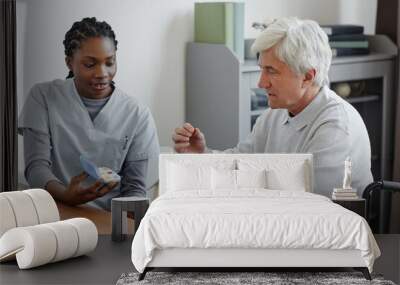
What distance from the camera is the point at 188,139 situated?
6.77m

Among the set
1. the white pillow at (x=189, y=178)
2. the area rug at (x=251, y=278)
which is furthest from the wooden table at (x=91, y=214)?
the area rug at (x=251, y=278)

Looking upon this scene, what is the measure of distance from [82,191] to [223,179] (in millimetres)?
1252

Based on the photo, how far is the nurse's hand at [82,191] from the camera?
22.1ft

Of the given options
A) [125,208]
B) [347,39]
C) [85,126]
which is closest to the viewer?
[125,208]

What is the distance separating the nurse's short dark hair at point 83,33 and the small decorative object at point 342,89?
1659mm

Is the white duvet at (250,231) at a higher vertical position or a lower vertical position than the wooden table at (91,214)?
higher

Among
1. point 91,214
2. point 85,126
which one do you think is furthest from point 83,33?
point 91,214

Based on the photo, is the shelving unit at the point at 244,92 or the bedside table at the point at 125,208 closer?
the bedside table at the point at 125,208

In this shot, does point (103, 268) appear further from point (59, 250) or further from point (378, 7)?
point (378, 7)

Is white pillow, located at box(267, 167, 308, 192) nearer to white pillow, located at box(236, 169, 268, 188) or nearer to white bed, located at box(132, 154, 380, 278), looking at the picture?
white pillow, located at box(236, 169, 268, 188)

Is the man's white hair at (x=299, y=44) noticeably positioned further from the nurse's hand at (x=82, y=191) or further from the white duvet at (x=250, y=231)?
the white duvet at (x=250, y=231)

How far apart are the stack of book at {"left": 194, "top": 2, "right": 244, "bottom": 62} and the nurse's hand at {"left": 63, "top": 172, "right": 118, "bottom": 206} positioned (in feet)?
4.20

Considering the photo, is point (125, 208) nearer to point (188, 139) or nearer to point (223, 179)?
point (223, 179)

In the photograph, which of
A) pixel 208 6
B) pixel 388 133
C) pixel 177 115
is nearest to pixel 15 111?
pixel 177 115
